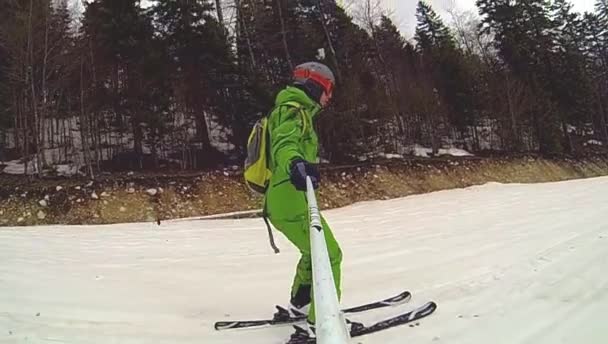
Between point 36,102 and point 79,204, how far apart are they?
5028mm

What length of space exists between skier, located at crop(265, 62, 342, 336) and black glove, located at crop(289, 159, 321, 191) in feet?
0.70

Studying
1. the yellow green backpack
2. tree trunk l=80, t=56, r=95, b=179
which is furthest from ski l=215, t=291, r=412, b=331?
tree trunk l=80, t=56, r=95, b=179

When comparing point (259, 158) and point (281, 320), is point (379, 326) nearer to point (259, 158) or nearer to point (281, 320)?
point (281, 320)

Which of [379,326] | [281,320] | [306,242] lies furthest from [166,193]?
[379,326]

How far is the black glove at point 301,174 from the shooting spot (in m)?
2.39

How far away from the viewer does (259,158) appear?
9.78ft

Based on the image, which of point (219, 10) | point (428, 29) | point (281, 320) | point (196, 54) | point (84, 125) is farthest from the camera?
point (428, 29)

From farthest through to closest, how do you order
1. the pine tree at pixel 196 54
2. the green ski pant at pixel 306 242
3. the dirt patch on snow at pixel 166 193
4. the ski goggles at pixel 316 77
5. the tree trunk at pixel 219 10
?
the tree trunk at pixel 219 10 < the pine tree at pixel 196 54 < the dirt patch on snow at pixel 166 193 < the ski goggles at pixel 316 77 < the green ski pant at pixel 306 242

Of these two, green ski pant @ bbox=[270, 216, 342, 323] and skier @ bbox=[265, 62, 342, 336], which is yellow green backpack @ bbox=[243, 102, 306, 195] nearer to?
skier @ bbox=[265, 62, 342, 336]

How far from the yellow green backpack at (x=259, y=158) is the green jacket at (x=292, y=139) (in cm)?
5

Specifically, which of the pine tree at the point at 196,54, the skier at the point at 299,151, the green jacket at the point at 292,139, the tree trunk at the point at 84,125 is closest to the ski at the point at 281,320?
the skier at the point at 299,151

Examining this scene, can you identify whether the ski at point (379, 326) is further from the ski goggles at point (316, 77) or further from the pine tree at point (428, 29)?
the pine tree at point (428, 29)

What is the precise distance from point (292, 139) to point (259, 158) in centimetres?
38

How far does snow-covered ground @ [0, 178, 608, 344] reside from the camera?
288 cm
